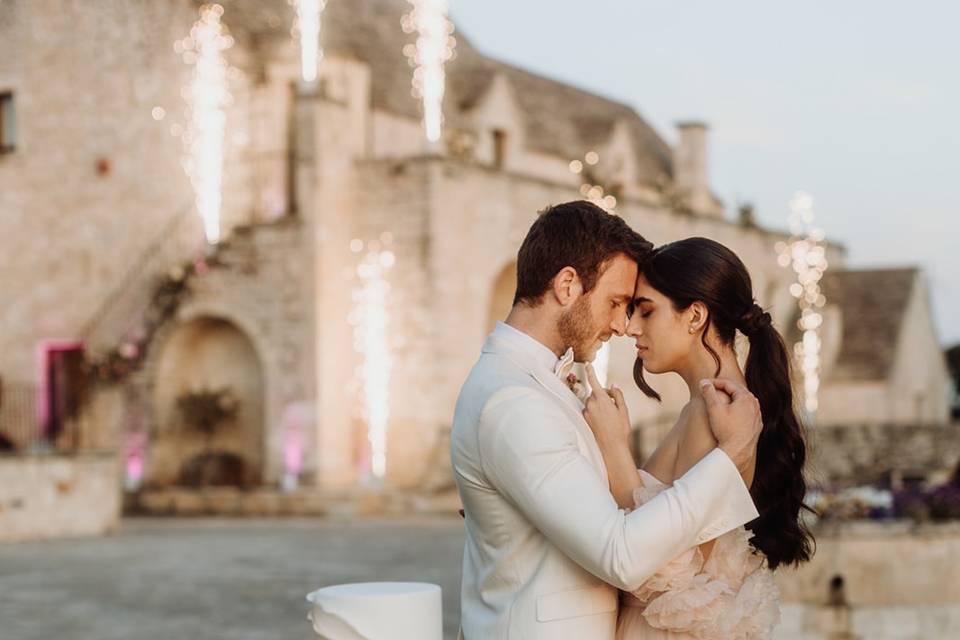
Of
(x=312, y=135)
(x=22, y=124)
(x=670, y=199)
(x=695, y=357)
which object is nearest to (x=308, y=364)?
(x=312, y=135)

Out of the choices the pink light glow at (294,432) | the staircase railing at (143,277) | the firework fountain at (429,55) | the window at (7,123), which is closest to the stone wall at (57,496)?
the pink light glow at (294,432)

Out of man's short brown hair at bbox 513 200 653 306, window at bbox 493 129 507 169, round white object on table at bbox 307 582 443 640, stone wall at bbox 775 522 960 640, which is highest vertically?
window at bbox 493 129 507 169

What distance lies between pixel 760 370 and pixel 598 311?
2.40ft

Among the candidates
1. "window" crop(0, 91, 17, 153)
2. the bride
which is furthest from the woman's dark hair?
"window" crop(0, 91, 17, 153)

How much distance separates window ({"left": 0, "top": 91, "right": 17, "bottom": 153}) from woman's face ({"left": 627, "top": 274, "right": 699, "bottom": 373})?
25682 millimetres

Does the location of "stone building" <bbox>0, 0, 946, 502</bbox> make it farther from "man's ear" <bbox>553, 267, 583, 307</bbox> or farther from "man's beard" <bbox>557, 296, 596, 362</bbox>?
"man's ear" <bbox>553, 267, 583, 307</bbox>

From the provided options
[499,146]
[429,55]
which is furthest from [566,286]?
[499,146]

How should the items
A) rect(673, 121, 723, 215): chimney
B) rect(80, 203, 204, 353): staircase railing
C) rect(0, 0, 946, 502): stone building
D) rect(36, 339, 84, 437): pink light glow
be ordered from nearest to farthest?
rect(0, 0, 946, 502): stone building < rect(80, 203, 204, 353): staircase railing < rect(36, 339, 84, 437): pink light glow < rect(673, 121, 723, 215): chimney

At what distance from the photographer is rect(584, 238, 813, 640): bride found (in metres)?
3.86

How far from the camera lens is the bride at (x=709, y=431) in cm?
386

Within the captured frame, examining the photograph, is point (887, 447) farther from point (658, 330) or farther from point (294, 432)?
point (658, 330)

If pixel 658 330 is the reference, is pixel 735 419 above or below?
below

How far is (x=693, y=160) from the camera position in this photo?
124 feet

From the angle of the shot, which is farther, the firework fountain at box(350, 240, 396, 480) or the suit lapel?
the firework fountain at box(350, 240, 396, 480)
